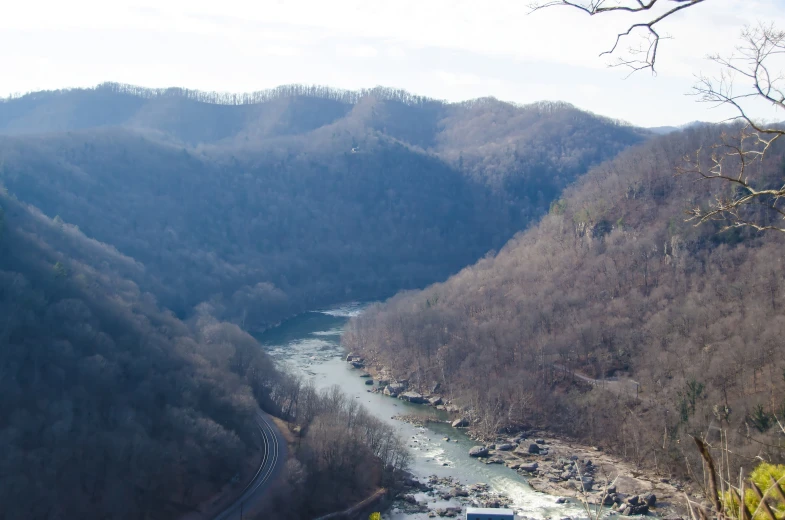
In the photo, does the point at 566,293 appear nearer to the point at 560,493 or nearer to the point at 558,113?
the point at 560,493

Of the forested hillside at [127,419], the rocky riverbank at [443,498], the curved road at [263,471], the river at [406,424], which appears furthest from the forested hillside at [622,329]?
the curved road at [263,471]

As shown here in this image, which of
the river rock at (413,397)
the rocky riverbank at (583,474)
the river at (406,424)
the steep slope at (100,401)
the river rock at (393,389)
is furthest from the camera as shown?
the river rock at (393,389)

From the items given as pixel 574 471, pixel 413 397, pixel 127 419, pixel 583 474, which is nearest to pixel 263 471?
pixel 127 419

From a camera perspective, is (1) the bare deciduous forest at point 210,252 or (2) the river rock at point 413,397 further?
(2) the river rock at point 413,397

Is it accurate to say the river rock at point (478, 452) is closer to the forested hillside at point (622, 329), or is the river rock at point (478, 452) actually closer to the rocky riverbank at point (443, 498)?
the rocky riverbank at point (443, 498)

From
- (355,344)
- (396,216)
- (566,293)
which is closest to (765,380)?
(566,293)

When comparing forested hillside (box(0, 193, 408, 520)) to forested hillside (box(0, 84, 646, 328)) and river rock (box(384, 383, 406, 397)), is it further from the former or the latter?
forested hillside (box(0, 84, 646, 328))

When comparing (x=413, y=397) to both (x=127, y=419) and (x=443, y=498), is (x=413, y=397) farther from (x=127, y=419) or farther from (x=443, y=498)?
(x=127, y=419)
